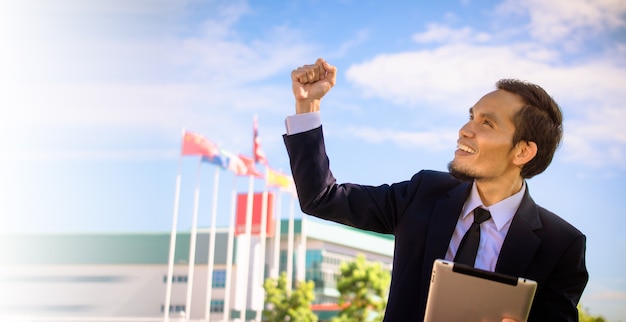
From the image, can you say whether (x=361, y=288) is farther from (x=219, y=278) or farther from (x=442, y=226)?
(x=442, y=226)

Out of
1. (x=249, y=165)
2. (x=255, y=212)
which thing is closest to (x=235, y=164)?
(x=249, y=165)

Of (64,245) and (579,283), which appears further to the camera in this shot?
(64,245)

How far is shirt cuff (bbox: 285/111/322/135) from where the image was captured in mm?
1708

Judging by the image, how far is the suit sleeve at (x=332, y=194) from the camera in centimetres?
170

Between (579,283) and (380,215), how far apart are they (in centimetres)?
49

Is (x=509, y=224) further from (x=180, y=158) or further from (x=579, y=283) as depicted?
(x=180, y=158)

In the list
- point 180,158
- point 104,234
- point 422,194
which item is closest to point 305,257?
point 104,234

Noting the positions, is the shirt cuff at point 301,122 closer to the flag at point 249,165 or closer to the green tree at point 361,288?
the green tree at point 361,288

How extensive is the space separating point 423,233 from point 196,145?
21.0m

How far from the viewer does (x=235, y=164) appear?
23703 mm

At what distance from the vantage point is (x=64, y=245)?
36.0m

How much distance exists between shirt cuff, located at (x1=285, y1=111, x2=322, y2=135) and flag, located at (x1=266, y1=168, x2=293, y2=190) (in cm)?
2473

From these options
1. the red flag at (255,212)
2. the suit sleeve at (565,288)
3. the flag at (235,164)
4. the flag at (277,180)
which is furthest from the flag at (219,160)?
the suit sleeve at (565,288)

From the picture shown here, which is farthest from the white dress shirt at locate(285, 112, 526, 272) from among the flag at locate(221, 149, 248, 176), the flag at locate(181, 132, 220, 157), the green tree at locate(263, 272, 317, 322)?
the flag at locate(221, 149, 248, 176)
